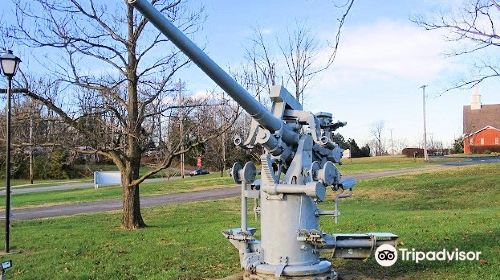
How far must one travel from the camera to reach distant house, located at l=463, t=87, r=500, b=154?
7781 cm

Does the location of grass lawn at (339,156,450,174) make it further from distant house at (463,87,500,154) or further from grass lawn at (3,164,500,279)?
distant house at (463,87,500,154)

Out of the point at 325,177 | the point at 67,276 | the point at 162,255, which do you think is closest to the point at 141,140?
the point at 162,255

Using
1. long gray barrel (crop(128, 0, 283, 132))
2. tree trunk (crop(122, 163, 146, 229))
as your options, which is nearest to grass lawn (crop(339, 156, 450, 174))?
tree trunk (crop(122, 163, 146, 229))

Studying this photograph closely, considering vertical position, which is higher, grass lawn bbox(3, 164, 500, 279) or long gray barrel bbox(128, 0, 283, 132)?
long gray barrel bbox(128, 0, 283, 132)

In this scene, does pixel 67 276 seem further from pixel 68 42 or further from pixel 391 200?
pixel 391 200

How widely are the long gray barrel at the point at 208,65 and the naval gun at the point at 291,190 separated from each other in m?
0.02

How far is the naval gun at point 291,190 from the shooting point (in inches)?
242

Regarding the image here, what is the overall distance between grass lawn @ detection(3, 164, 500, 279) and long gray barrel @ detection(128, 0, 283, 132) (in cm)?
286

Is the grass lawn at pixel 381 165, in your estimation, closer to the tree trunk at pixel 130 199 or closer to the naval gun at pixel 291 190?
the tree trunk at pixel 130 199

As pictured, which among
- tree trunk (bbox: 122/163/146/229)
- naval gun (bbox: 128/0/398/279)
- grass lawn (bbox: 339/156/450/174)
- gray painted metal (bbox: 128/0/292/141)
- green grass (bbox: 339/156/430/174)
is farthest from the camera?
green grass (bbox: 339/156/430/174)

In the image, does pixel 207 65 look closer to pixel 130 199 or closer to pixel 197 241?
pixel 197 241

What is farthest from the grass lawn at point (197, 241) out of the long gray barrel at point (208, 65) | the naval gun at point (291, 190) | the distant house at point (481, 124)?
the distant house at point (481, 124)

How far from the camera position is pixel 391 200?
21094mm

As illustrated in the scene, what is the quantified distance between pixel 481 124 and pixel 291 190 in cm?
7981
